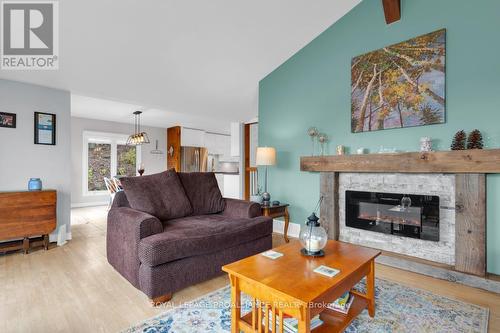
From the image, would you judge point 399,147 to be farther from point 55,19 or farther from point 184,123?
point 184,123

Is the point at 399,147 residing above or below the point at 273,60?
below

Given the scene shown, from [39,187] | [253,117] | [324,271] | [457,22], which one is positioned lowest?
[324,271]

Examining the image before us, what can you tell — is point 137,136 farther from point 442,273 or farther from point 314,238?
point 442,273

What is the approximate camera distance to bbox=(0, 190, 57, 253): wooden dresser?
2.89 m

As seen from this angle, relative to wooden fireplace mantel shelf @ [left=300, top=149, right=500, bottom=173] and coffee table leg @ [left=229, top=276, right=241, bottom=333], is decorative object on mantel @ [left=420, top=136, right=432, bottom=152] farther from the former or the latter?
coffee table leg @ [left=229, top=276, right=241, bottom=333]

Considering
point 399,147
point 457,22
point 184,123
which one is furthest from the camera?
point 184,123

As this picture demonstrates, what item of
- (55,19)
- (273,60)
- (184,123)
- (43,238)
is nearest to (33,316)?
(43,238)

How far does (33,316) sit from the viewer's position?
1743 millimetres

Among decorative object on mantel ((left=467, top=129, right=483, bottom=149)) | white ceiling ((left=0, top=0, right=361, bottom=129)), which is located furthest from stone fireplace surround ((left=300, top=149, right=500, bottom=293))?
white ceiling ((left=0, top=0, right=361, bottom=129))

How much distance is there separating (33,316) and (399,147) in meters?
3.54

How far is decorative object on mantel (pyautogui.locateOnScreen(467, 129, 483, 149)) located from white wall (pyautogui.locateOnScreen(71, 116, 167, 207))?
678 cm

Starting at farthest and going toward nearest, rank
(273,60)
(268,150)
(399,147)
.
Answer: (273,60), (268,150), (399,147)

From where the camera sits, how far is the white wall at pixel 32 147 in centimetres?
316

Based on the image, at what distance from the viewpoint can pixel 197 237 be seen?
2.07 metres
